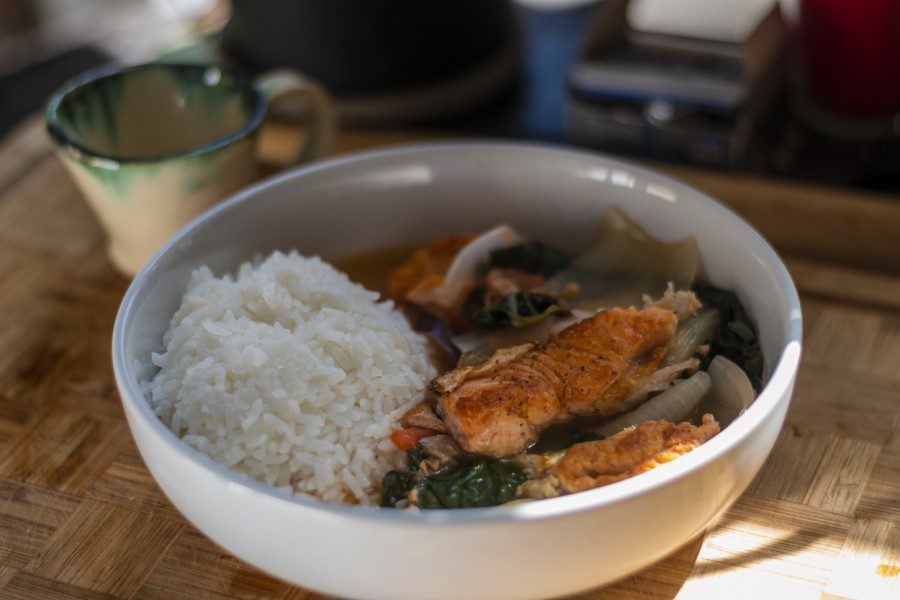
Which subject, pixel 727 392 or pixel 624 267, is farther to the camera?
pixel 624 267

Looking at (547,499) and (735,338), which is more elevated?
(547,499)

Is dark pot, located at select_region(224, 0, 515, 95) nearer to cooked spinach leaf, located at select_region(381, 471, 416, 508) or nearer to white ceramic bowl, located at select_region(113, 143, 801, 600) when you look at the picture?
white ceramic bowl, located at select_region(113, 143, 801, 600)

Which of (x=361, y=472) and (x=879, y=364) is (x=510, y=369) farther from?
(x=879, y=364)

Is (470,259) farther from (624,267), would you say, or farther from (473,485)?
(473,485)

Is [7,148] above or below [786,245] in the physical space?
above

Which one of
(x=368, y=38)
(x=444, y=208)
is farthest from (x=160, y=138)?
(x=444, y=208)

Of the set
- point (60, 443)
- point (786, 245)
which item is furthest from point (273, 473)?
point (786, 245)

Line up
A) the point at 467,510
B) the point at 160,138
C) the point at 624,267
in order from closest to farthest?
the point at 467,510 → the point at 624,267 → the point at 160,138

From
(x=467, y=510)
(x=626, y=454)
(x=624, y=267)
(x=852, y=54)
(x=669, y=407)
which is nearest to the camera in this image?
Answer: (x=467, y=510)
